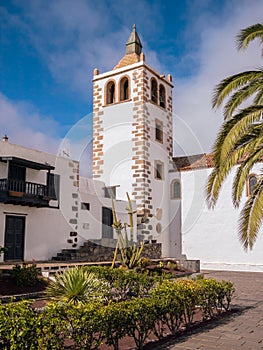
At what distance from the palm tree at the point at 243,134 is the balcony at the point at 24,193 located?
8.09m

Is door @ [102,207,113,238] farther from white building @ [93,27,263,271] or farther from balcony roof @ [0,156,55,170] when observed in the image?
balcony roof @ [0,156,55,170]

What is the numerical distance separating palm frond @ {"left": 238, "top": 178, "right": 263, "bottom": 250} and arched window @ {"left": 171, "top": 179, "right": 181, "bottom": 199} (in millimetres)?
15142

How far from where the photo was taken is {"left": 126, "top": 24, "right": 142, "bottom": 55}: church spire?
25772 millimetres

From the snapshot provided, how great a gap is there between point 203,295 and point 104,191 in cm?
1577

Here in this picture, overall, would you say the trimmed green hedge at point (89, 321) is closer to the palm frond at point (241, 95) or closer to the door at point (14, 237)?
the palm frond at point (241, 95)

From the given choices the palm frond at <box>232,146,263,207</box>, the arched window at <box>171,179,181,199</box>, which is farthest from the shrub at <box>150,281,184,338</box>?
the arched window at <box>171,179,181,199</box>

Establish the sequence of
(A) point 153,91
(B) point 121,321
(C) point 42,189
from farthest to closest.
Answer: (A) point 153,91 → (C) point 42,189 → (B) point 121,321

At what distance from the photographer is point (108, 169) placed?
2373 cm

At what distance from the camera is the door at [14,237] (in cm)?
1526

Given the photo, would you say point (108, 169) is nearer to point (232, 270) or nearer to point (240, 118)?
point (232, 270)

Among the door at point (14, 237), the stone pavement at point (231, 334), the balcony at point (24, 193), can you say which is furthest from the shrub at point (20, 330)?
the door at point (14, 237)

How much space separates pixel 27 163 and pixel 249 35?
9812 mm

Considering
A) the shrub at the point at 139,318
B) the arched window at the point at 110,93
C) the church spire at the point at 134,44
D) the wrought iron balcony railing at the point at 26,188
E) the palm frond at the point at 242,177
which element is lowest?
the shrub at the point at 139,318

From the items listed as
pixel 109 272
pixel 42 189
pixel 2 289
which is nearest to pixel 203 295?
pixel 109 272
